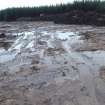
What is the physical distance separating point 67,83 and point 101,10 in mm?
18414

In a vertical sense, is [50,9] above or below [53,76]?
below

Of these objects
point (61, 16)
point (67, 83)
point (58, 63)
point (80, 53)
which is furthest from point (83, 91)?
point (61, 16)

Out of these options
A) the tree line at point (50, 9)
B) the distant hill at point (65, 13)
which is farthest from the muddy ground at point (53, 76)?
the tree line at point (50, 9)

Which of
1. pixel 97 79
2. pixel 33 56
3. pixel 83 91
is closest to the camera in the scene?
pixel 83 91

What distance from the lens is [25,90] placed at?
17.9 feet

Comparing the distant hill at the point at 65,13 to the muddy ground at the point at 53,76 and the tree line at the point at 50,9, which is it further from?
the muddy ground at the point at 53,76

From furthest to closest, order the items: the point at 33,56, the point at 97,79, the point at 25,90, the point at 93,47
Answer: the point at 93,47 → the point at 33,56 → the point at 97,79 → the point at 25,90

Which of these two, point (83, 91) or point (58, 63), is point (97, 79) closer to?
point (83, 91)

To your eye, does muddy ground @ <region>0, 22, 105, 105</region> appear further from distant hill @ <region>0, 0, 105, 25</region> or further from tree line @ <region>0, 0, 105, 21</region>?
tree line @ <region>0, 0, 105, 21</region>

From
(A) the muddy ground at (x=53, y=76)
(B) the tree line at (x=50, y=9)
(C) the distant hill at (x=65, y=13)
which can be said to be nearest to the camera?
(A) the muddy ground at (x=53, y=76)

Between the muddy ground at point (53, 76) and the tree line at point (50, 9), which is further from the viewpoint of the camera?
the tree line at point (50, 9)

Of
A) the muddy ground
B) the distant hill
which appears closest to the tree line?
the distant hill

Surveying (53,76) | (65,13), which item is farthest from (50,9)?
(53,76)

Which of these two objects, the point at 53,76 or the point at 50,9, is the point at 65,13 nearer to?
the point at 50,9
